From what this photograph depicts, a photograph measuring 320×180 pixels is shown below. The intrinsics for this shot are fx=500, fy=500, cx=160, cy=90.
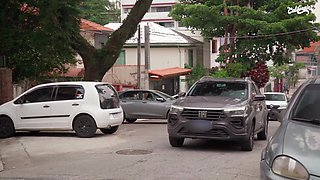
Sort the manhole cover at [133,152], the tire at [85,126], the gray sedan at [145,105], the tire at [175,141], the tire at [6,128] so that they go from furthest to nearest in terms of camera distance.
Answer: the gray sedan at [145,105] → the tire at [6,128] → the tire at [85,126] → the tire at [175,141] → the manhole cover at [133,152]

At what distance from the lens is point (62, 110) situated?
14320 mm

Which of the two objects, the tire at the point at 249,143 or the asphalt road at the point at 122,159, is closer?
the asphalt road at the point at 122,159

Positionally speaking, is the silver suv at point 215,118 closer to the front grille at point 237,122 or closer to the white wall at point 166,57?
the front grille at point 237,122

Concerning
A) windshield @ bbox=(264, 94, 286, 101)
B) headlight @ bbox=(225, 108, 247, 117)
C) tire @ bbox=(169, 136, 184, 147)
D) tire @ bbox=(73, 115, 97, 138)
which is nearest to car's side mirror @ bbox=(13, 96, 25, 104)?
tire @ bbox=(73, 115, 97, 138)

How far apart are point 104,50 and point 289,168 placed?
17062 millimetres

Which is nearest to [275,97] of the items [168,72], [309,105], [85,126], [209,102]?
[168,72]

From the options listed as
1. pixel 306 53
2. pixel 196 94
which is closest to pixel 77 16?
pixel 196 94

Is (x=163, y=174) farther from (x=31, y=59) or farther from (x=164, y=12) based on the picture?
(x=164, y=12)

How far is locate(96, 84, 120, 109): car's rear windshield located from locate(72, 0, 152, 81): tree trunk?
583 centimetres

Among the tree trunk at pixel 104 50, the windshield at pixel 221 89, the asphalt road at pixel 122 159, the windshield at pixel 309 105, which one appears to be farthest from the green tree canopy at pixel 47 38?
the windshield at pixel 309 105

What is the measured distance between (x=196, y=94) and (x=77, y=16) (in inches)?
352

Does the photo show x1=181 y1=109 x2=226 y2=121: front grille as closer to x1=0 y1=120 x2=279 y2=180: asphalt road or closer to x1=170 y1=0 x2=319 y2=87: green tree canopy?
x1=0 y1=120 x2=279 y2=180: asphalt road

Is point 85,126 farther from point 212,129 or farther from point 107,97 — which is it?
point 212,129

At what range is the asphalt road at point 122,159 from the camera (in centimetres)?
856
